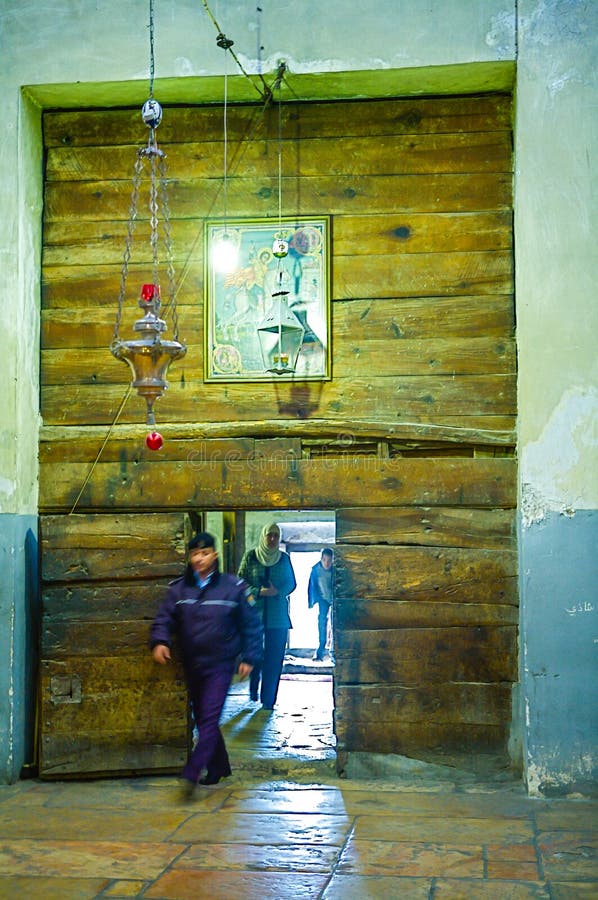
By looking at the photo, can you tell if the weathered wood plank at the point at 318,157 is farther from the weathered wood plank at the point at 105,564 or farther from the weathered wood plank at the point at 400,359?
the weathered wood plank at the point at 105,564

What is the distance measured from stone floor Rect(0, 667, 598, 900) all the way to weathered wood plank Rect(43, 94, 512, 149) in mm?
4110

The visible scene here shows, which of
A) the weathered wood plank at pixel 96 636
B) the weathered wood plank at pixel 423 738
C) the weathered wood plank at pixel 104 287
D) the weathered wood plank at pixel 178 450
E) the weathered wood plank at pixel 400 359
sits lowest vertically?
the weathered wood plank at pixel 423 738

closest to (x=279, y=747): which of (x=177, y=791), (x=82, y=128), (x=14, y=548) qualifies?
(x=177, y=791)

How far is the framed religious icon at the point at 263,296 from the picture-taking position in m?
6.74

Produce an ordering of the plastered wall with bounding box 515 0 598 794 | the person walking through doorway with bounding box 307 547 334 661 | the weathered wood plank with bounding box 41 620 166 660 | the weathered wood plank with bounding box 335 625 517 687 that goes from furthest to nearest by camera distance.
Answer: the person walking through doorway with bounding box 307 547 334 661 → the weathered wood plank with bounding box 41 620 166 660 → the weathered wood plank with bounding box 335 625 517 687 → the plastered wall with bounding box 515 0 598 794

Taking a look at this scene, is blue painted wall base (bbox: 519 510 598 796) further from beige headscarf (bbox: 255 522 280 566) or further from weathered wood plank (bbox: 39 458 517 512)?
beige headscarf (bbox: 255 522 280 566)

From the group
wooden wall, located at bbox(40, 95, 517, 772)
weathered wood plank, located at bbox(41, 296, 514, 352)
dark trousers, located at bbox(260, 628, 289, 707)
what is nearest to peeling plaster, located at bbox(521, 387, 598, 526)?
wooden wall, located at bbox(40, 95, 517, 772)

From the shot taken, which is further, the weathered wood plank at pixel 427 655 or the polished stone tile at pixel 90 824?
the weathered wood plank at pixel 427 655

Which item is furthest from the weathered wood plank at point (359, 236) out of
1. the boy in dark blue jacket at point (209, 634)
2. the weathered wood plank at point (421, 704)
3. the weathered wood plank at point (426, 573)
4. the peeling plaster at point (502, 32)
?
the weathered wood plank at point (421, 704)

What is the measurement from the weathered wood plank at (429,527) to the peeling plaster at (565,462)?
0.93 ft

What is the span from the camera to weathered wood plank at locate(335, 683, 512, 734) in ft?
21.2

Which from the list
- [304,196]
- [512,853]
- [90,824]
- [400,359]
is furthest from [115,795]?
[304,196]

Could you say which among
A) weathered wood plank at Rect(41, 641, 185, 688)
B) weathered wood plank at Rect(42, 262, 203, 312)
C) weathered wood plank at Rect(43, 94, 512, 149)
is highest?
weathered wood plank at Rect(43, 94, 512, 149)

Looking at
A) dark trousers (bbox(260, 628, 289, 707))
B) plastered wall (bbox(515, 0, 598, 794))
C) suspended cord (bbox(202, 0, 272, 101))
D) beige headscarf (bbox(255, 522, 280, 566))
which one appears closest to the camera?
plastered wall (bbox(515, 0, 598, 794))
